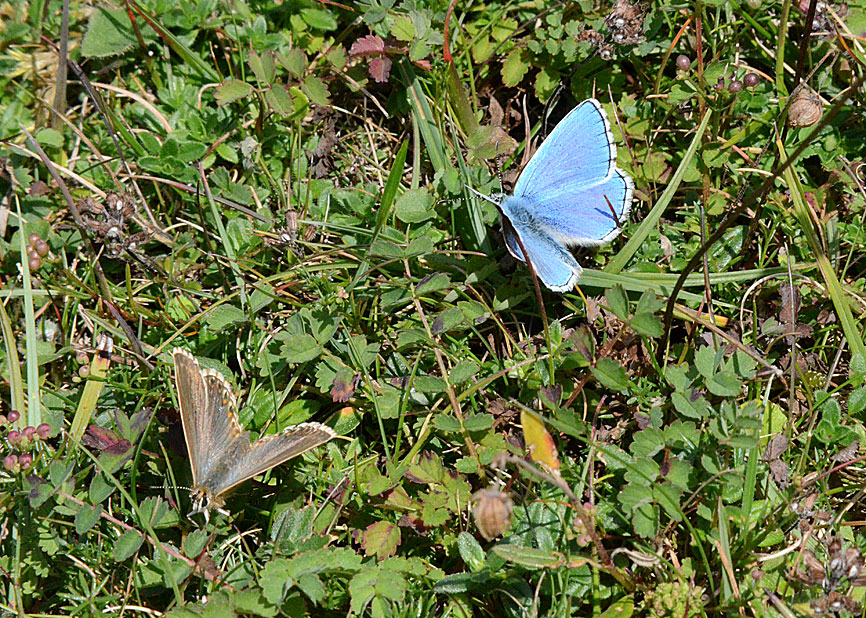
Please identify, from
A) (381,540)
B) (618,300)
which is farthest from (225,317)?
(618,300)

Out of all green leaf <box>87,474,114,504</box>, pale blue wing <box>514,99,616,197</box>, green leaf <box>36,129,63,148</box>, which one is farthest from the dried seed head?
green leaf <box>36,129,63,148</box>

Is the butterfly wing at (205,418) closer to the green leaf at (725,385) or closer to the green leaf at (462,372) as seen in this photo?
the green leaf at (462,372)

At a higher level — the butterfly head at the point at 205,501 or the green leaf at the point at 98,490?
the butterfly head at the point at 205,501

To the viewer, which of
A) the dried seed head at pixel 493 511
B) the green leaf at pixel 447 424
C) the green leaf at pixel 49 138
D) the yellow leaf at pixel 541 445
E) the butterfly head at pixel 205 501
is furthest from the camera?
the green leaf at pixel 49 138

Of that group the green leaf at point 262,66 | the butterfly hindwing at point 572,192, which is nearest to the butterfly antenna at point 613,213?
the butterfly hindwing at point 572,192

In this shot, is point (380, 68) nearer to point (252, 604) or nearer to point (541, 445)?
point (541, 445)

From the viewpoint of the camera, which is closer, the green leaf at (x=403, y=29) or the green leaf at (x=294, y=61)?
the green leaf at (x=403, y=29)
